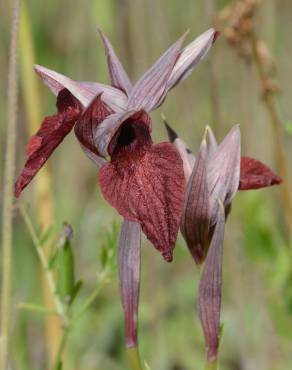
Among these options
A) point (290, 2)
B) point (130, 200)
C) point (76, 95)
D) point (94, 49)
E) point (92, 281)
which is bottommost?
point (92, 281)

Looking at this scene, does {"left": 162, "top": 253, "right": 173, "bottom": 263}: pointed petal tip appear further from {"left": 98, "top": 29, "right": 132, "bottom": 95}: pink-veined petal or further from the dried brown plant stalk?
the dried brown plant stalk

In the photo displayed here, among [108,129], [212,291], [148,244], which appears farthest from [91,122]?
[148,244]

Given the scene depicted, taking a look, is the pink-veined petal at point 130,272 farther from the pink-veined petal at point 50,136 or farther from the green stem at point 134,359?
the pink-veined petal at point 50,136

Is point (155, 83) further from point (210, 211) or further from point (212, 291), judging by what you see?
point (212, 291)

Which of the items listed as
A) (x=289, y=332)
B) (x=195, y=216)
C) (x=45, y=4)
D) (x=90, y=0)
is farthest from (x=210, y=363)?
(x=45, y=4)

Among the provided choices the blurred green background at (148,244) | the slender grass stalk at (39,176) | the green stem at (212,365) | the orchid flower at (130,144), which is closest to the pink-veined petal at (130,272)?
the orchid flower at (130,144)

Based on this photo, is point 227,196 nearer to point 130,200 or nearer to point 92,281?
point 130,200
